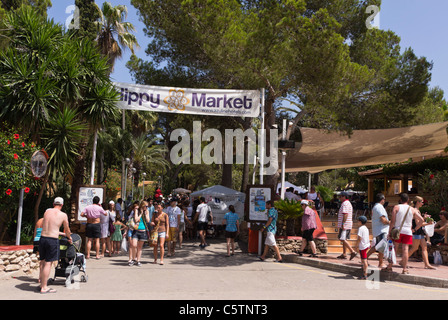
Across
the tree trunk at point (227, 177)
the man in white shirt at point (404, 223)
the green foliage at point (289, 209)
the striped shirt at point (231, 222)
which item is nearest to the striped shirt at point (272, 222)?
the green foliage at point (289, 209)

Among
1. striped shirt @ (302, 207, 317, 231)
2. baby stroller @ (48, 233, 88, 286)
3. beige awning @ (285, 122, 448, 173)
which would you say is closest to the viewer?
baby stroller @ (48, 233, 88, 286)

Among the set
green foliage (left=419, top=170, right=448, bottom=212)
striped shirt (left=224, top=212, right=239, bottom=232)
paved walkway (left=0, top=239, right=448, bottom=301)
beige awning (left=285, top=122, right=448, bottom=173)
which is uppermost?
beige awning (left=285, top=122, right=448, bottom=173)

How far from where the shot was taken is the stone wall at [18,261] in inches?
338

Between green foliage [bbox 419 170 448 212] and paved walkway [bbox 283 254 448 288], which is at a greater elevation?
green foliage [bbox 419 170 448 212]

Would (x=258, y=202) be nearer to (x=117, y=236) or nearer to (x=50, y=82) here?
(x=117, y=236)

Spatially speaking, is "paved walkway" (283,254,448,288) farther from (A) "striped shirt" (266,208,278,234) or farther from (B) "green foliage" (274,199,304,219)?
(B) "green foliage" (274,199,304,219)

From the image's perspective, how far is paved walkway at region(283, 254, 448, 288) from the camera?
8.71 m

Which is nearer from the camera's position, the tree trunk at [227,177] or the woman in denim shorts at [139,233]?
the woman in denim shorts at [139,233]

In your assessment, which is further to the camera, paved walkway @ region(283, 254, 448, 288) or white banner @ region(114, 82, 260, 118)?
white banner @ region(114, 82, 260, 118)

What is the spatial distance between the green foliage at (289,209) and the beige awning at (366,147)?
249 inches

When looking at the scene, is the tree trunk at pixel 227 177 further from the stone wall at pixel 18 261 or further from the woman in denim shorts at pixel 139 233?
the stone wall at pixel 18 261

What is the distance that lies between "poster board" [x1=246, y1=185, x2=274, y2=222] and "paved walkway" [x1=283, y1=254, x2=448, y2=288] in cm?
147

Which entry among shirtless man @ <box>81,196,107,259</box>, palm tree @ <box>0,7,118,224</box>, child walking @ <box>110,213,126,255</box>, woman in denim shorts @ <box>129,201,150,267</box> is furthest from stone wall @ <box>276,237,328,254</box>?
palm tree @ <box>0,7,118,224</box>
